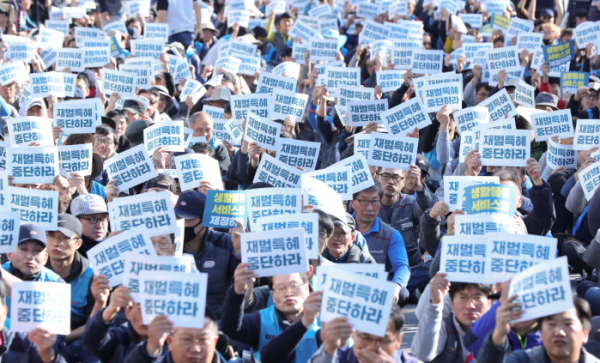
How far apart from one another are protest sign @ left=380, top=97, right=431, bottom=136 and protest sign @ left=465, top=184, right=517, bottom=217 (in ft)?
9.44

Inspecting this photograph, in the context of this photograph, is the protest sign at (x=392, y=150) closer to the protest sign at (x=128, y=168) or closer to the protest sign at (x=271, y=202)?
the protest sign at (x=271, y=202)

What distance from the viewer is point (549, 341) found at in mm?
4125

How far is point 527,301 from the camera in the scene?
4.00 meters

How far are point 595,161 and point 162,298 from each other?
4.72 m

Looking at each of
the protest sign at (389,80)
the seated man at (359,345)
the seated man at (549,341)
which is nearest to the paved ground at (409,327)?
the seated man at (359,345)

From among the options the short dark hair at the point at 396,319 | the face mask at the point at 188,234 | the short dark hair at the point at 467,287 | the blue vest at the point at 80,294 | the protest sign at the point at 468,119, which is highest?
the protest sign at the point at 468,119

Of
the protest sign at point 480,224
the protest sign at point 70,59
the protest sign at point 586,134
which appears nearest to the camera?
the protest sign at point 480,224

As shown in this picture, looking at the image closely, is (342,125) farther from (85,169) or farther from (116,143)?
(85,169)


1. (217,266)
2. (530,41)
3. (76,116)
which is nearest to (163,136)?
(76,116)

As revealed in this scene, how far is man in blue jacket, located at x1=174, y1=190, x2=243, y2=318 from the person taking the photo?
5961mm

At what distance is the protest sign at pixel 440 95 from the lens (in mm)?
9555

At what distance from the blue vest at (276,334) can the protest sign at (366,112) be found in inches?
191

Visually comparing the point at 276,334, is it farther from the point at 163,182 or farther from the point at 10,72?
the point at 10,72

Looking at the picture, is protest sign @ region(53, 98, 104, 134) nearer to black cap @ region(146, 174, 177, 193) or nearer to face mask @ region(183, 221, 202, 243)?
black cap @ region(146, 174, 177, 193)
